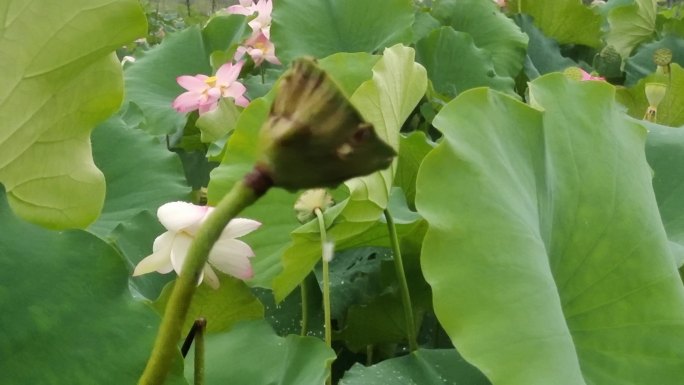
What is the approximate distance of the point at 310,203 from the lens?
74 centimetres

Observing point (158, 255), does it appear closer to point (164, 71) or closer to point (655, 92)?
point (655, 92)

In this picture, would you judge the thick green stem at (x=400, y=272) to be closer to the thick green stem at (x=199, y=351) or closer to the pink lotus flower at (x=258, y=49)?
the thick green stem at (x=199, y=351)

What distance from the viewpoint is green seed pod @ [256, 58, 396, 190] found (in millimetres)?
290

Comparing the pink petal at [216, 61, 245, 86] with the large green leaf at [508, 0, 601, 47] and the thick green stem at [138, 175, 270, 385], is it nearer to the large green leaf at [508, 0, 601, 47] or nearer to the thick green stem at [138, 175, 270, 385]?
the thick green stem at [138, 175, 270, 385]

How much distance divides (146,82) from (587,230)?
3.28 ft

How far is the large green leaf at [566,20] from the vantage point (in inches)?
72.9

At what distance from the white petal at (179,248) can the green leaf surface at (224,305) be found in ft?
0.10

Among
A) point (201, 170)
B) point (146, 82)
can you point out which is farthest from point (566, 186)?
point (146, 82)

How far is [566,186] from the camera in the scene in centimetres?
68

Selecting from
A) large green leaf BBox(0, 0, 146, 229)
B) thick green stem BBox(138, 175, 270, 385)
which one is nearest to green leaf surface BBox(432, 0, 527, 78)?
large green leaf BBox(0, 0, 146, 229)

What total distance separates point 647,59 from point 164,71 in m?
0.91

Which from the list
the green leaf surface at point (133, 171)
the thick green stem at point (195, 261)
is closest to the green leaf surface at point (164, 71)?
the green leaf surface at point (133, 171)

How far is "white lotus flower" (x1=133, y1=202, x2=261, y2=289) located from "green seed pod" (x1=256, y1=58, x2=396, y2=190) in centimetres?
37

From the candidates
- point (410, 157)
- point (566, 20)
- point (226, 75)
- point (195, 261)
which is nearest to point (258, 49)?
point (226, 75)
